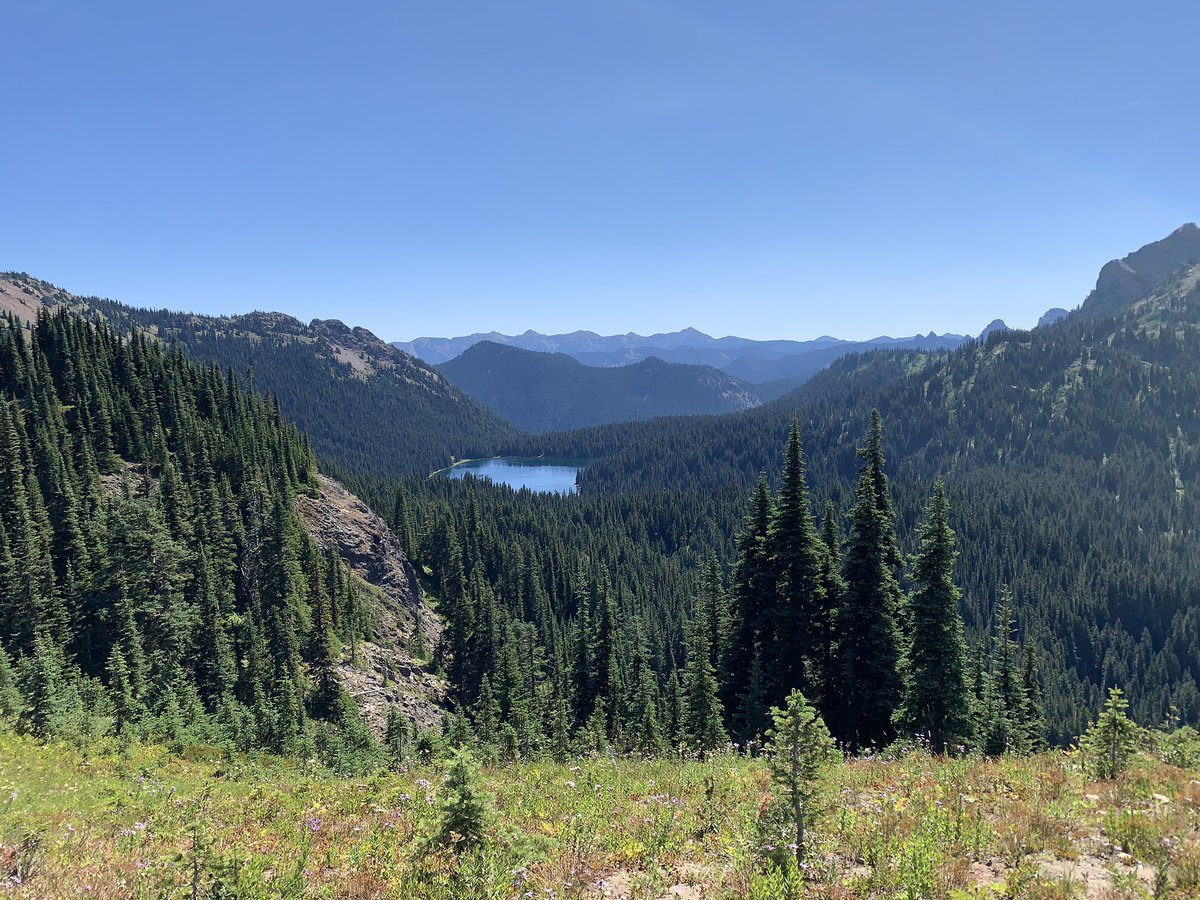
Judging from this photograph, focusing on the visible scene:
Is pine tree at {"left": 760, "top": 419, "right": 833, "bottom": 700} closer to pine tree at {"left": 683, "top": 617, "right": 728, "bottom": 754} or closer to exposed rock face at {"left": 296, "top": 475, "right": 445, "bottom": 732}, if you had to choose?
pine tree at {"left": 683, "top": 617, "right": 728, "bottom": 754}

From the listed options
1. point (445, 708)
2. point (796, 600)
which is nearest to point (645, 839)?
point (796, 600)

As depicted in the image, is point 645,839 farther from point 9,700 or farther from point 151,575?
point 151,575

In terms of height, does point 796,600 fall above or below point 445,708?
above

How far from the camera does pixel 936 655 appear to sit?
2584 cm

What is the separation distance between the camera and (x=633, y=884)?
8.54 meters

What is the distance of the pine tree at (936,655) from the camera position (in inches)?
1003

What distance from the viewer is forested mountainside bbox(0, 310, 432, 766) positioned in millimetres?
38562

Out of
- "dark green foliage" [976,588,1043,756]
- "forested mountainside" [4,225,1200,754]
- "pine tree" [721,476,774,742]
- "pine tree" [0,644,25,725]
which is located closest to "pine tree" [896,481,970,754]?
"forested mountainside" [4,225,1200,754]

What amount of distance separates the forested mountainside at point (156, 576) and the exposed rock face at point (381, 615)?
1.82 metres

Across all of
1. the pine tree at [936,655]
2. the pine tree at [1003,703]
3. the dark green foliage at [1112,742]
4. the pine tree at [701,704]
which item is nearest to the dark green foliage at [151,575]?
the pine tree at [701,704]

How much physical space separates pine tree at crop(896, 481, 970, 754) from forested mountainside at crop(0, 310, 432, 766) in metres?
29.3

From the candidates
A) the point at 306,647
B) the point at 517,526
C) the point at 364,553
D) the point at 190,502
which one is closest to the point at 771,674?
the point at 306,647

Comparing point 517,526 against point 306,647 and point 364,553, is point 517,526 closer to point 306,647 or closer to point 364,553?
point 364,553

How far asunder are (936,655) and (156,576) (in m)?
59.7
